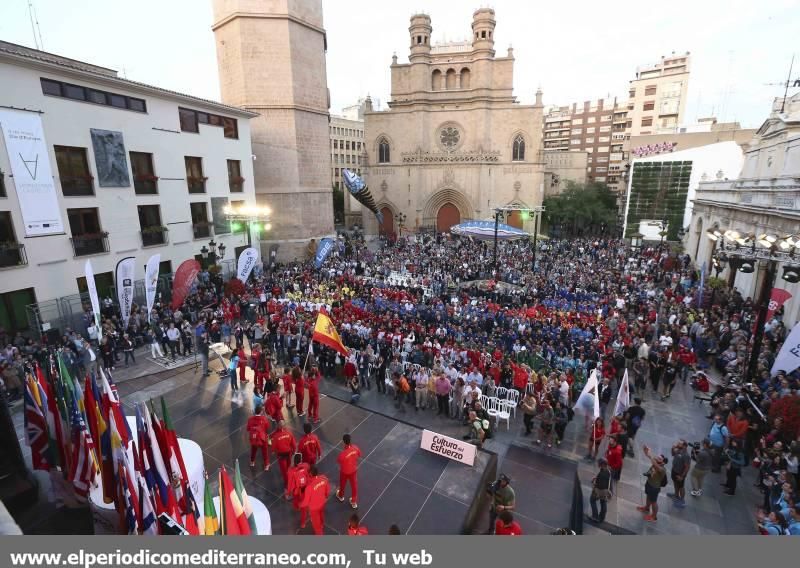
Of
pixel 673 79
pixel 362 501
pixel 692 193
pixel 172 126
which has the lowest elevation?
pixel 362 501

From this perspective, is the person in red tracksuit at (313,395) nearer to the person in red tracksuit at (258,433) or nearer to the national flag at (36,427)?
the person in red tracksuit at (258,433)

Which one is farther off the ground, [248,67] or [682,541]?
[248,67]

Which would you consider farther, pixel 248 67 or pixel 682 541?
pixel 248 67

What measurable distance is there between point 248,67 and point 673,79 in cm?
6416

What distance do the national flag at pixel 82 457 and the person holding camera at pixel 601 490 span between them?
27.2ft

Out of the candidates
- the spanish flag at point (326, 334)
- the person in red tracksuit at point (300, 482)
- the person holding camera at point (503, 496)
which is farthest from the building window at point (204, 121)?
the person holding camera at point (503, 496)

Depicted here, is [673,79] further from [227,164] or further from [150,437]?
[150,437]

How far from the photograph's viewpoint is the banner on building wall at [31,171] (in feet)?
49.2

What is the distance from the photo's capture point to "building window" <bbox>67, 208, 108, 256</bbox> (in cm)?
1736

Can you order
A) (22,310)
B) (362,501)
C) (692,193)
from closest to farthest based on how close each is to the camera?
(362,501)
(22,310)
(692,193)

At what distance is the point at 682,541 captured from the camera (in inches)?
145

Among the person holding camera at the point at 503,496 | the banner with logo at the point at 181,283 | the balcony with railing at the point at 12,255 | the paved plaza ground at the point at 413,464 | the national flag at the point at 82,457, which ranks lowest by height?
the paved plaza ground at the point at 413,464

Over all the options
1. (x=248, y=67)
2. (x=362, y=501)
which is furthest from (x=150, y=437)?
(x=248, y=67)

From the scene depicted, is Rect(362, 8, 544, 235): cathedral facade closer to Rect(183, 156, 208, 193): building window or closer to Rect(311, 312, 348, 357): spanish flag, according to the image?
Rect(183, 156, 208, 193): building window
